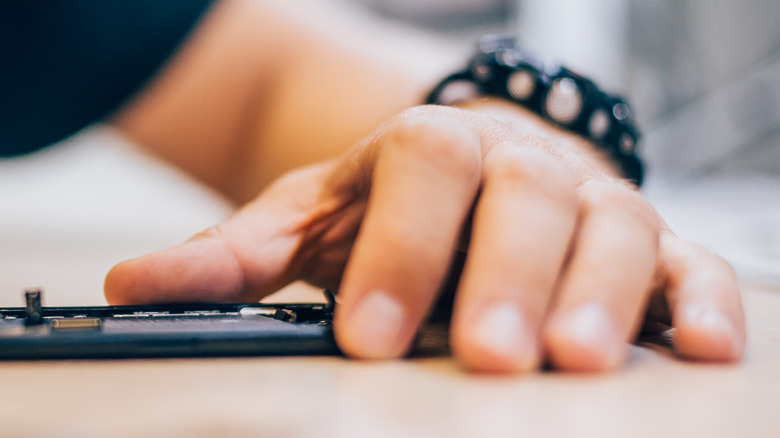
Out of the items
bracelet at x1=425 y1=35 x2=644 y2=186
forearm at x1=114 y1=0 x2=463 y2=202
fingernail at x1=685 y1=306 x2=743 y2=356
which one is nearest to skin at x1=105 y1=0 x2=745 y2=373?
fingernail at x1=685 y1=306 x2=743 y2=356

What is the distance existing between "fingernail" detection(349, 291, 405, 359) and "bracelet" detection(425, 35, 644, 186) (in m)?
0.45

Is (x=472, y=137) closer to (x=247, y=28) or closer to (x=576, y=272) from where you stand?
(x=576, y=272)

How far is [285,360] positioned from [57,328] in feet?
0.34

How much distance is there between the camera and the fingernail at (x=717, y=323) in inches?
11.1

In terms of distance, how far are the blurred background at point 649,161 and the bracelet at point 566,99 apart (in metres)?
A: 0.14

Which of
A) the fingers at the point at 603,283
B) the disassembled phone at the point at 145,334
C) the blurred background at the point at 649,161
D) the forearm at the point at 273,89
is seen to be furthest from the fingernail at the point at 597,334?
the forearm at the point at 273,89

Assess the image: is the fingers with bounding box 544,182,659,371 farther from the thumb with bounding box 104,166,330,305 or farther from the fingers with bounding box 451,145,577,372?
the thumb with bounding box 104,166,330,305

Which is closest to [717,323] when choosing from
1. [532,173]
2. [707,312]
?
[707,312]

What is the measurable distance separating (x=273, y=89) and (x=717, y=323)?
0.95m

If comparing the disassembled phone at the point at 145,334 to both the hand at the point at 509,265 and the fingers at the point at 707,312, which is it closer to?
the hand at the point at 509,265

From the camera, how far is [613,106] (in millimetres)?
678

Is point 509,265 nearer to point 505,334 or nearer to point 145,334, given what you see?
point 505,334

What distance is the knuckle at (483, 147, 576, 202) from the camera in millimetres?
303

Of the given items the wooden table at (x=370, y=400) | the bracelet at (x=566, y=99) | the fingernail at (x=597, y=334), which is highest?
the bracelet at (x=566, y=99)
